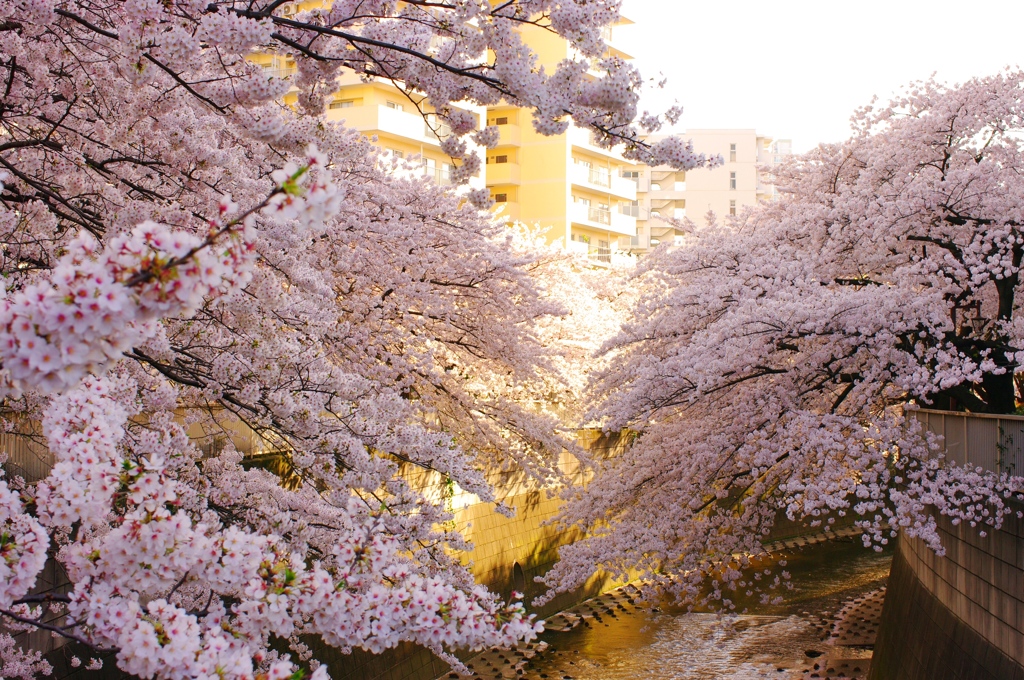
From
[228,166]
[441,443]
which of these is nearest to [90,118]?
[228,166]

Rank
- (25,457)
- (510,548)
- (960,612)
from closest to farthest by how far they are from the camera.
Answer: (25,457) < (960,612) < (510,548)

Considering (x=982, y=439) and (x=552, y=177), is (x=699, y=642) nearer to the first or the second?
(x=982, y=439)

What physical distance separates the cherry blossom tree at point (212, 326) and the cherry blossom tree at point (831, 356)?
13.0 ft

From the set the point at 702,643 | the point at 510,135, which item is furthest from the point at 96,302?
the point at 510,135

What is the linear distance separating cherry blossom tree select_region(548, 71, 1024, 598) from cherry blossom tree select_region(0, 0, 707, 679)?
3.96 m

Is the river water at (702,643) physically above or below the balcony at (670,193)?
below

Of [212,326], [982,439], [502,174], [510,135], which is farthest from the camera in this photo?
[502,174]

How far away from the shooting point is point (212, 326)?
627 cm

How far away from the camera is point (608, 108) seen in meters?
5.45

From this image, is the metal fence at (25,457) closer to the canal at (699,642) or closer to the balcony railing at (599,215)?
the canal at (699,642)

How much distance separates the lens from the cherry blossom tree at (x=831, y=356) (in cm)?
995

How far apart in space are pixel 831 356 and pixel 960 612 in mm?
2819

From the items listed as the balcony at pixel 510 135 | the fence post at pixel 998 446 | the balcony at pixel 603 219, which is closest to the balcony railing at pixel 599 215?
the balcony at pixel 603 219

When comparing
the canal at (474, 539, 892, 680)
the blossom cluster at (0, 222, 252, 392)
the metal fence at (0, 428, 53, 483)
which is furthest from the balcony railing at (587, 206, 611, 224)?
the blossom cluster at (0, 222, 252, 392)
